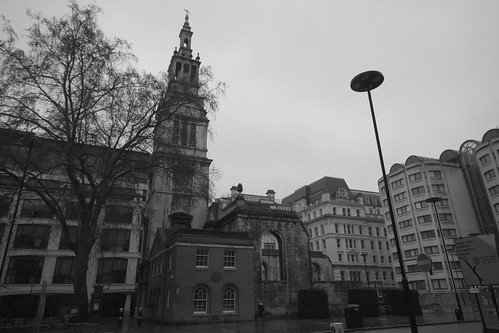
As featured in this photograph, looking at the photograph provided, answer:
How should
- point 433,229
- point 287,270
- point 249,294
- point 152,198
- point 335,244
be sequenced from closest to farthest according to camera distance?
point 249,294 → point 287,270 → point 152,198 → point 433,229 → point 335,244

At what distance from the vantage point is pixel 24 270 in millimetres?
38562

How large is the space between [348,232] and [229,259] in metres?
44.3

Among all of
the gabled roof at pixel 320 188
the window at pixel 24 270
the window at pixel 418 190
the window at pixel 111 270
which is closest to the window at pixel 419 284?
the window at pixel 418 190

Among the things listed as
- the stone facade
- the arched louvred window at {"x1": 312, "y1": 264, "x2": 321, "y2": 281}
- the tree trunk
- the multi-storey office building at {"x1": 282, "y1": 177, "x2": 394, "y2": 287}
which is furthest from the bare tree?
the multi-storey office building at {"x1": 282, "y1": 177, "x2": 394, "y2": 287}

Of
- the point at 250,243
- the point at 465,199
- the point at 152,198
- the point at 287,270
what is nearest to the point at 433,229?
the point at 465,199

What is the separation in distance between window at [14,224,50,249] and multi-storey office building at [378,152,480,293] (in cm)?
5420

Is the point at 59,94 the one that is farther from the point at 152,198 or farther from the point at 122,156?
the point at 152,198

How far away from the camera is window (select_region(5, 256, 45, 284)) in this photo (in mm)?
37844

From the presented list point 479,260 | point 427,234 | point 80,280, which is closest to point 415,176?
point 427,234

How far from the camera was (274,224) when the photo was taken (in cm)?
3319

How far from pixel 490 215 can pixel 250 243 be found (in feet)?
168

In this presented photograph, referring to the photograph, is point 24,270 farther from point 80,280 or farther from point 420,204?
point 420,204

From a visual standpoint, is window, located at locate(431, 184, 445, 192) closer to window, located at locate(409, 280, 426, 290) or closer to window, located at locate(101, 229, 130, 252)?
window, located at locate(409, 280, 426, 290)

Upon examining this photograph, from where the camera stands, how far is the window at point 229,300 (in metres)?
26.3
